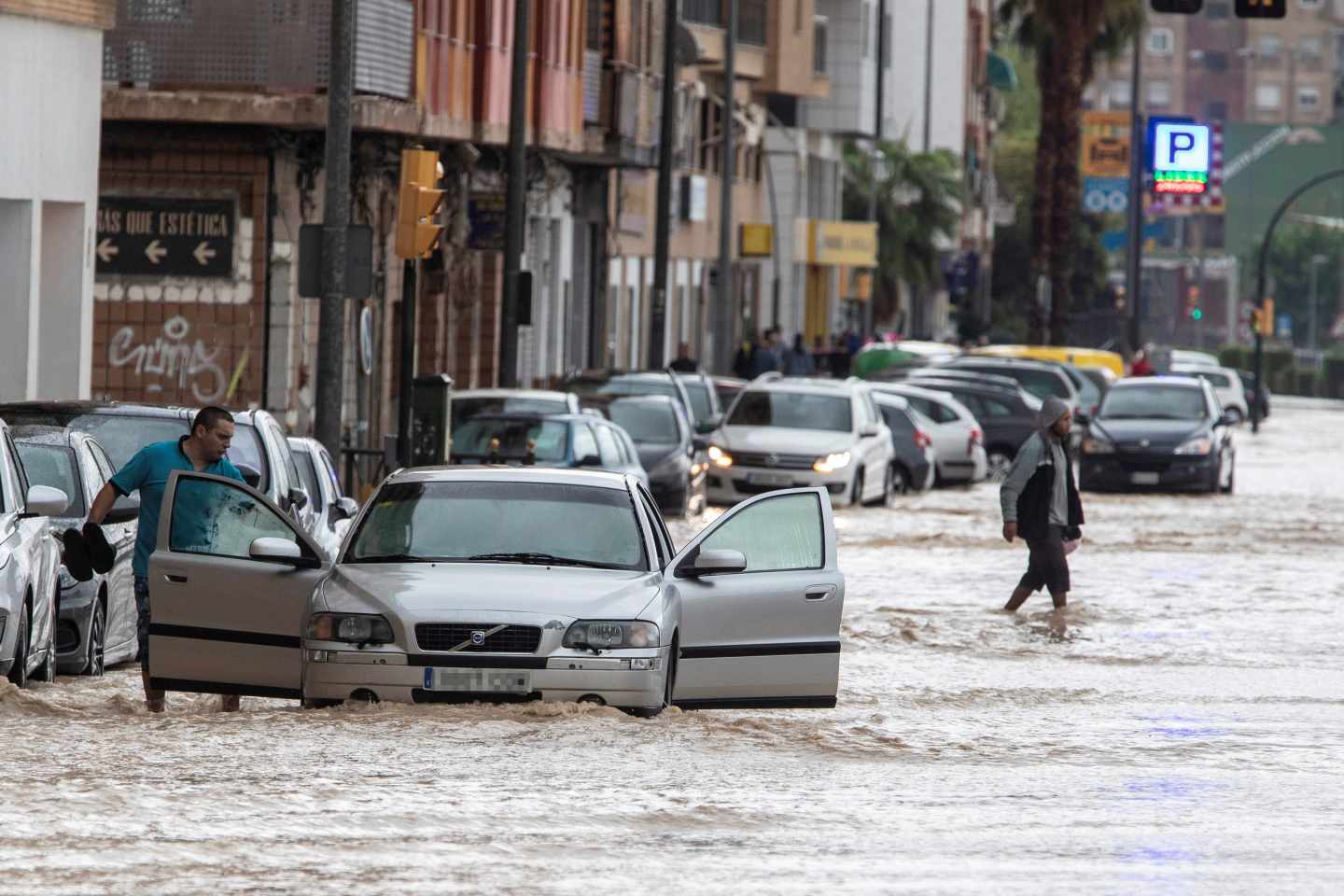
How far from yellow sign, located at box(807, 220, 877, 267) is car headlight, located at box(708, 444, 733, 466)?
4116 cm

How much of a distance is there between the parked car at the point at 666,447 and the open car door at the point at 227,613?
1801 centimetres

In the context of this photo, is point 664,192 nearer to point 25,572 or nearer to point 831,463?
point 831,463

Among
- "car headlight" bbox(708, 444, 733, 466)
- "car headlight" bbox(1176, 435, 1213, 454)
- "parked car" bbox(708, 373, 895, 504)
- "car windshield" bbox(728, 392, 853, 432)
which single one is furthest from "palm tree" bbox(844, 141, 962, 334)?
"car headlight" bbox(708, 444, 733, 466)

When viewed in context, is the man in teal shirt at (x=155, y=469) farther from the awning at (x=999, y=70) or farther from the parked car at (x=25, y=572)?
the awning at (x=999, y=70)

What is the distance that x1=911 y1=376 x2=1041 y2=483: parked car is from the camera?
45094mm

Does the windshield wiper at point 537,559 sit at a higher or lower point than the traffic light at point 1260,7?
lower

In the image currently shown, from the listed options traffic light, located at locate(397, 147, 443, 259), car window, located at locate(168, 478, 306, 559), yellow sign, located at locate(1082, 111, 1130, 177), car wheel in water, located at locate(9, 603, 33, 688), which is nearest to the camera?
car window, located at locate(168, 478, 306, 559)

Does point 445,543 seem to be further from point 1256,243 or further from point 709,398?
point 1256,243

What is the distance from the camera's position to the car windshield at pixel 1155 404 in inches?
1647

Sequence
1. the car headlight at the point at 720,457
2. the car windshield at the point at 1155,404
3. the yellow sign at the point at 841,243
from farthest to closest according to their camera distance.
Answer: the yellow sign at the point at 841,243
the car windshield at the point at 1155,404
the car headlight at the point at 720,457

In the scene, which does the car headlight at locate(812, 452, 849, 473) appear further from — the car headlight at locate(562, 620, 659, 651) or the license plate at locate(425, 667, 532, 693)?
the license plate at locate(425, 667, 532, 693)

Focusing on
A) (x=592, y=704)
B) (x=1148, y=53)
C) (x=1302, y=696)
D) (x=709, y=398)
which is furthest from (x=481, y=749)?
(x=1148, y=53)

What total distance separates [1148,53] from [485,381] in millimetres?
132920

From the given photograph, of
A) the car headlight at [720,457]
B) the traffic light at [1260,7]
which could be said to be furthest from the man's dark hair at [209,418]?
the car headlight at [720,457]
